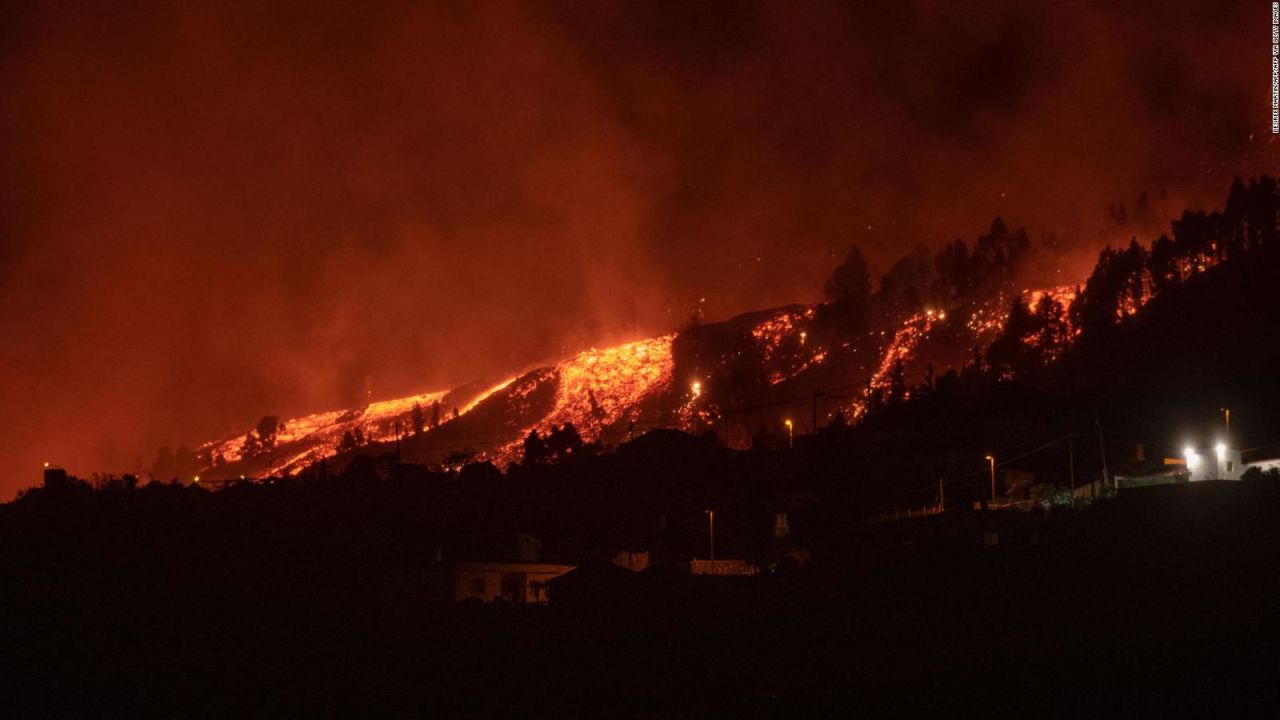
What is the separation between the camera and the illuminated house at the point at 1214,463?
40969 millimetres

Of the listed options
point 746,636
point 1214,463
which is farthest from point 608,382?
point 746,636

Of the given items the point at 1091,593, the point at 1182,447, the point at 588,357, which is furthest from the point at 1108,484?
the point at 588,357

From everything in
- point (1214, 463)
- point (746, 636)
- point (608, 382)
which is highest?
point (608, 382)

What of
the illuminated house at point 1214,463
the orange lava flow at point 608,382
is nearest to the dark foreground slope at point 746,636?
the illuminated house at point 1214,463

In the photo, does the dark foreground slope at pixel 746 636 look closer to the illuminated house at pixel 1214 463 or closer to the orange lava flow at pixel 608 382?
the illuminated house at pixel 1214 463

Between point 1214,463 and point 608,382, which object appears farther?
point 608,382

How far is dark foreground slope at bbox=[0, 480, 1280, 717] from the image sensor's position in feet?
79.8

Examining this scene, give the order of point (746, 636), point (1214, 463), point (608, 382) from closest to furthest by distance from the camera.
→ point (746, 636)
point (1214, 463)
point (608, 382)

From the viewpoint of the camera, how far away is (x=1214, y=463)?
1652 inches

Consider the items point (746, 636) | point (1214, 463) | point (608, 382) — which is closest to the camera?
point (746, 636)

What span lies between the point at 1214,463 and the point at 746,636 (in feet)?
74.5

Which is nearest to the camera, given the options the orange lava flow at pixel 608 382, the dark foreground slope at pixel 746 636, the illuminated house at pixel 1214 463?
the dark foreground slope at pixel 746 636

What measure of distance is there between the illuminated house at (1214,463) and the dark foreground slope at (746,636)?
8.65 m

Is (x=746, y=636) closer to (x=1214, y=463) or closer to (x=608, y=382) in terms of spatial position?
(x=1214, y=463)
